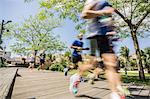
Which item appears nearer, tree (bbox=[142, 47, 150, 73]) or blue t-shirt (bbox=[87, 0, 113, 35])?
blue t-shirt (bbox=[87, 0, 113, 35])

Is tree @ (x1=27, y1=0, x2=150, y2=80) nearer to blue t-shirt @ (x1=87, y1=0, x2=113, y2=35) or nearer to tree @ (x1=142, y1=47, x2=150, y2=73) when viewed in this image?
blue t-shirt @ (x1=87, y1=0, x2=113, y2=35)

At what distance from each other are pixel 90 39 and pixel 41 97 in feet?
7.30

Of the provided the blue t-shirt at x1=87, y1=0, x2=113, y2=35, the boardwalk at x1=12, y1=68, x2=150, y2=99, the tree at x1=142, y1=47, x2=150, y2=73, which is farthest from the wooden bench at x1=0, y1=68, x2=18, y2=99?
the tree at x1=142, y1=47, x2=150, y2=73

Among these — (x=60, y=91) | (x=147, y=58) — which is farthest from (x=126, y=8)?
(x=147, y=58)

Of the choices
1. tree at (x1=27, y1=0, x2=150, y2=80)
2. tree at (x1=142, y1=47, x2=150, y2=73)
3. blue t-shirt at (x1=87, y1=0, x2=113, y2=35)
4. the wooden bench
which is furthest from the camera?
tree at (x1=142, y1=47, x2=150, y2=73)

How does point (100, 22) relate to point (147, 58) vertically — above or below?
below

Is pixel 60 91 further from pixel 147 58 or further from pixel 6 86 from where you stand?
pixel 147 58

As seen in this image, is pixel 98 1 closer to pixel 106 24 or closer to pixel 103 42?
pixel 106 24

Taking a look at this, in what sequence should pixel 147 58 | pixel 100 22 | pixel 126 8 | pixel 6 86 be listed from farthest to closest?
pixel 147 58 < pixel 126 8 < pixel 6 86 < pixel 100 22

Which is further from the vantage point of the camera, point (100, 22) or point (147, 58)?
point (147, 58)

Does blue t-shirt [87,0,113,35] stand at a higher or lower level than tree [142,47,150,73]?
lower

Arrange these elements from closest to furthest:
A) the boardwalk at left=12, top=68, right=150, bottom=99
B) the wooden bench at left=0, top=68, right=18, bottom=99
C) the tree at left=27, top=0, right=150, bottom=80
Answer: the wooden bench at left=0, top=68, right=18, bottom=99 < the boardwalk at left=12, top=68, right=150, bottom=99 < the tree at left=27, top=0, right=150, bottom=80

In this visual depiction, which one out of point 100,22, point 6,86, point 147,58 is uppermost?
point 147,58

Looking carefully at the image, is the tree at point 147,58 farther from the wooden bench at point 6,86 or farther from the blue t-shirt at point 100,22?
the blue t-shirt at point 100,22
